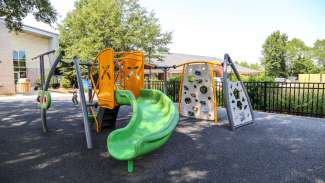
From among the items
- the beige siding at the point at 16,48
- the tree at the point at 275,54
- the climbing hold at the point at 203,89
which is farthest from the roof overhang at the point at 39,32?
the tree at the point at 275,54

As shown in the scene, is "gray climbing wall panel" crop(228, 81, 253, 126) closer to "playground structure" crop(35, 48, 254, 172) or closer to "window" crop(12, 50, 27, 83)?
"playground structure" crop(35, 48, 254, 172)

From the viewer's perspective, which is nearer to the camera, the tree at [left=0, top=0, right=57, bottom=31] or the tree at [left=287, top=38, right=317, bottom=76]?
the tree at [left=0, top=0, right=57, bottom=31]

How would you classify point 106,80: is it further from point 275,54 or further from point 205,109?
point 275,54

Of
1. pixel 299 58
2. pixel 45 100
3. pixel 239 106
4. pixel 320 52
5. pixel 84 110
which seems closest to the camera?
pixel 84 110

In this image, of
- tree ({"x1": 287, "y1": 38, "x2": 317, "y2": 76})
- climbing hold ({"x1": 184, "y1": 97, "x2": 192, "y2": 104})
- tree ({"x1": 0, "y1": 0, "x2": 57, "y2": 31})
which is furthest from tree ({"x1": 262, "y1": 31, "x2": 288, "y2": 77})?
tree ({"x1": 0, "y1": 0, "x2": 57, "y2": 31})

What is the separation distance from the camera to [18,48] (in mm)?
18203

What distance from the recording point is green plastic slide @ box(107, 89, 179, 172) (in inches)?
104

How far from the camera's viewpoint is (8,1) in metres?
6.19

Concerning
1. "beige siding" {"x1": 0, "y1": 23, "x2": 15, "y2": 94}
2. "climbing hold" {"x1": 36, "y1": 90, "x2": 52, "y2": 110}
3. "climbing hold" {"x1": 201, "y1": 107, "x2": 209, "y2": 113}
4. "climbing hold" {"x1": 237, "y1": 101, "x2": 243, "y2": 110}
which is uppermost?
"beige siding" {"x1": 0, "y1": 23, "x2": 15, "y2": 94}

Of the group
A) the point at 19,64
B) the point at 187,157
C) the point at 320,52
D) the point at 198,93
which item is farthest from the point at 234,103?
the point at 320,52

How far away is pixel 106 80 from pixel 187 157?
6.80 ft

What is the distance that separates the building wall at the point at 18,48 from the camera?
14615 mm

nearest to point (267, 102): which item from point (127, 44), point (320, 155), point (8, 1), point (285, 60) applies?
point (320, 155)

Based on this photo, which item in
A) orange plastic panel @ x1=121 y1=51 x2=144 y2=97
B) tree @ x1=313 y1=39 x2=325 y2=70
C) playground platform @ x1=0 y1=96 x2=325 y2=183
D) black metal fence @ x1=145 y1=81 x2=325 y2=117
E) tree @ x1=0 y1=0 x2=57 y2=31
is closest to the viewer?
playground platform @ x1=0 y1=96 x2=325 y2=183
